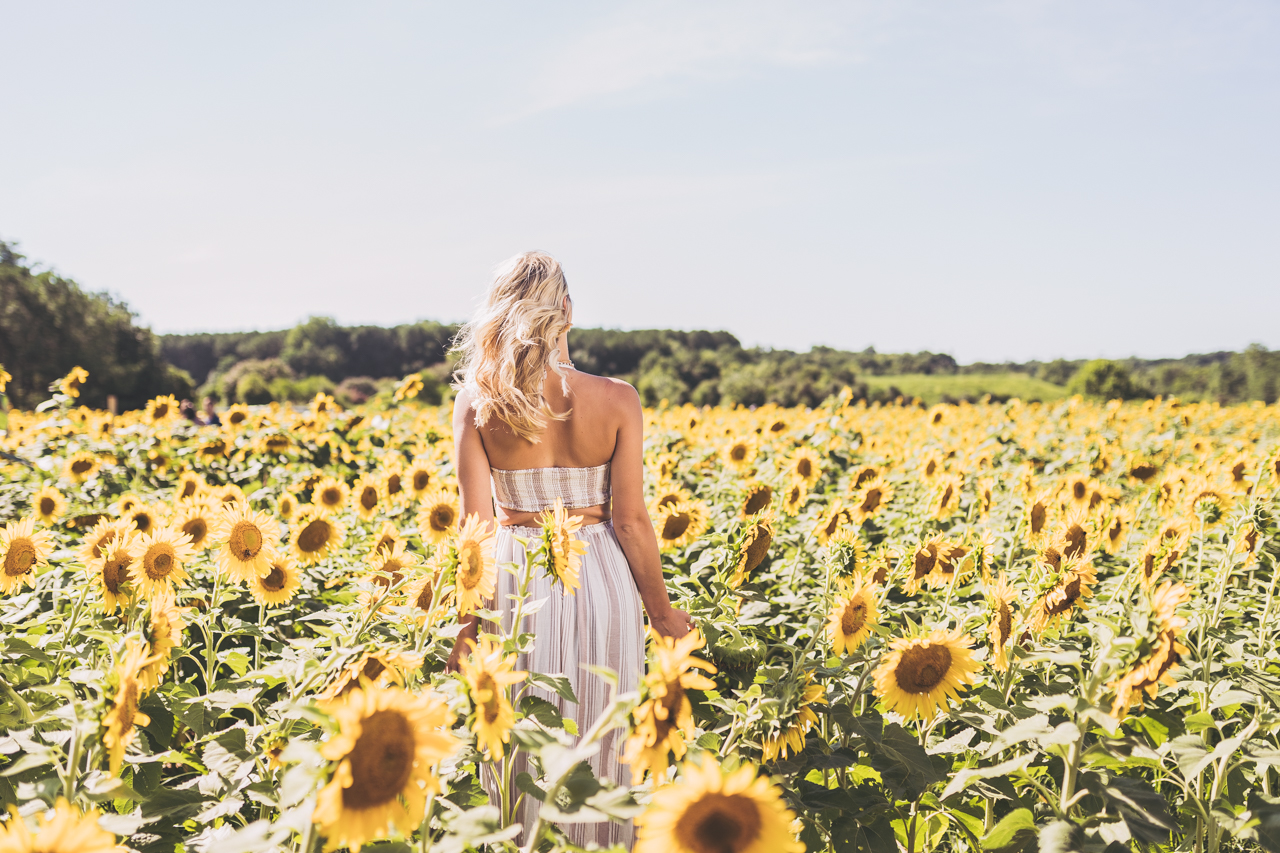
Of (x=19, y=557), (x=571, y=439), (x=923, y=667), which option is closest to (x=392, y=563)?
(x=571, y=439)

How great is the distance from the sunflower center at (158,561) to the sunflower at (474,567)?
3.30ft

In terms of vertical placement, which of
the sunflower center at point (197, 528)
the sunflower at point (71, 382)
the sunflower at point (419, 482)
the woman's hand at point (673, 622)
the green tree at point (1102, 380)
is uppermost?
the green tree at point (1102, 380)

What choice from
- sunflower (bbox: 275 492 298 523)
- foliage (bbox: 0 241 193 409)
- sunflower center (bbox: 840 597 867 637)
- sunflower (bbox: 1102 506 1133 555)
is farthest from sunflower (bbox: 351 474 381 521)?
foliage (bbox: 0 241 193 409)

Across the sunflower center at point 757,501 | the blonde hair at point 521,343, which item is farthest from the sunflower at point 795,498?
the blonde hair at point 521,343

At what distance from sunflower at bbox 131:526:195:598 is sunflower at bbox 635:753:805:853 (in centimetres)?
171

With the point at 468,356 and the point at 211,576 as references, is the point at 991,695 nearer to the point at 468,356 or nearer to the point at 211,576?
the point at 468,356

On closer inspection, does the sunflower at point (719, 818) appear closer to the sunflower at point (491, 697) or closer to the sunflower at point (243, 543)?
the sunflower at point (491, 697)

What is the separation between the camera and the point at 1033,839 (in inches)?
70.1

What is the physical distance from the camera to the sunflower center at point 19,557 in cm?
247

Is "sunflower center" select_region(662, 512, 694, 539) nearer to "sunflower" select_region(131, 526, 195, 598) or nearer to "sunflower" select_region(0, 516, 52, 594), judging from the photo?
"sunflower" select_region(131, 526, 195, 598)

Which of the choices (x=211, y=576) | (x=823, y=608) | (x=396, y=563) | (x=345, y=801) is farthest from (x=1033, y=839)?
(x=211, y=576)

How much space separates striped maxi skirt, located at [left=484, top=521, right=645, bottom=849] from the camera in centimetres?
262

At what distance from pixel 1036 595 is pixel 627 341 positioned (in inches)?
1498

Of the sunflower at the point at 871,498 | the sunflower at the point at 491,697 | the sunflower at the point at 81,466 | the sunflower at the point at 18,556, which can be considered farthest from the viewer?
the sunflower at the point at 81,466
